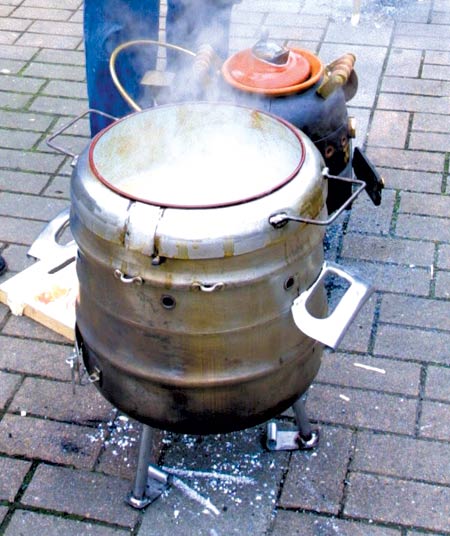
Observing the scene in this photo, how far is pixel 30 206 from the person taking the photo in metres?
3.71

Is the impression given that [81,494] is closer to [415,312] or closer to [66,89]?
[415,312]

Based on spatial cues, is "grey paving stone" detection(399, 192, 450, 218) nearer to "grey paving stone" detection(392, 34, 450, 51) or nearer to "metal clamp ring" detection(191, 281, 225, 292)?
"grey paving stone" detection(392, 34, 450, 51)

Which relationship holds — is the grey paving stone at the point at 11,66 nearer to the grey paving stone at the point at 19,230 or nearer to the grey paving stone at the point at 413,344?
the grey paving stone at the point at 19,230

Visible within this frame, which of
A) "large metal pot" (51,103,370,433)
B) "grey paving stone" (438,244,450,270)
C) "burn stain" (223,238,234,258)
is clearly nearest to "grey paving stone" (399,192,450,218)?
"grey paving stone" (438,244,450,270)

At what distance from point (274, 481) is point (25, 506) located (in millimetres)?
787

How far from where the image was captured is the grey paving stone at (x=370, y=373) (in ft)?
9.41

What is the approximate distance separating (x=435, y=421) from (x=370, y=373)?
298 mm

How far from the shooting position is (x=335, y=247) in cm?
347

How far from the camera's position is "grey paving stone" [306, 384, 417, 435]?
2.74 m

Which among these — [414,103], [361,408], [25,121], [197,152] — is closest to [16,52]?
[25,121]

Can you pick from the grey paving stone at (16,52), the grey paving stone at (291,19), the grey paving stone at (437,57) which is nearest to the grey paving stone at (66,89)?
the grey paving stone at (16,52)

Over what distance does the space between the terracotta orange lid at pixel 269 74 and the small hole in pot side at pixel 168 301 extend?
110cm

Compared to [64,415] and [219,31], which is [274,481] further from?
[219,31]

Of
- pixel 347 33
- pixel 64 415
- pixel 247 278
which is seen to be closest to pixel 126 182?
pixel 247 278
